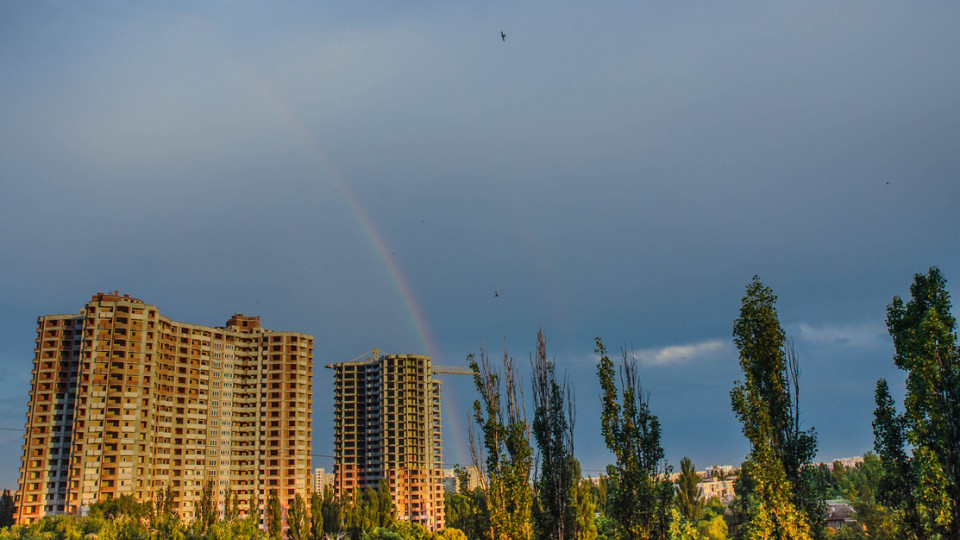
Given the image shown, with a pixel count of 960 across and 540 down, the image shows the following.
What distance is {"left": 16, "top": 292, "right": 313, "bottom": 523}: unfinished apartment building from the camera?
10288 centimetres

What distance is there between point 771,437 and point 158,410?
4269 inches

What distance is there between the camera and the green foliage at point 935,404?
27.0m

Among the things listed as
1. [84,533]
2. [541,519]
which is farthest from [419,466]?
[541,519]

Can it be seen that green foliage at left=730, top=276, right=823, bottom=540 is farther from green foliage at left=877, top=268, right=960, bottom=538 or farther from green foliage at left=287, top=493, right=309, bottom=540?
green foliage at left=287, top=493, right=309, bottom=540

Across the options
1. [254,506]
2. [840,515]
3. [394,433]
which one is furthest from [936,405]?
[394,433]

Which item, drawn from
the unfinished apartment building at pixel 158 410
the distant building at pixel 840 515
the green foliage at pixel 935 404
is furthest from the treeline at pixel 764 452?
the unfinished apartment building at pixel 158 410

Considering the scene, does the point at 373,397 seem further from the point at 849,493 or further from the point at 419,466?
the point at 849,493

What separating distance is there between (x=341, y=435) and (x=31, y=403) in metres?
75.9

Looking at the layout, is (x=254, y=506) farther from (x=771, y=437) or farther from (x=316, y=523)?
(x=771, y=437)

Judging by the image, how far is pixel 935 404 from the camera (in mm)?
27578

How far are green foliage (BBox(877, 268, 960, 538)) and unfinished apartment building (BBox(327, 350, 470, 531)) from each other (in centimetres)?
14168

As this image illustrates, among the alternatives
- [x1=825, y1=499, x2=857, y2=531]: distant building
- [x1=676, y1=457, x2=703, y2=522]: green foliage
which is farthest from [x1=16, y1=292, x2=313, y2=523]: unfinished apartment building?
[x1=825, y1=499, x2=857, y2=531]: distant building

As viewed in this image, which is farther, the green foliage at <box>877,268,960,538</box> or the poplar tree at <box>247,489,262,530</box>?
the poplar tree at <box>247,489,262,530</box>

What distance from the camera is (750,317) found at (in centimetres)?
2984
